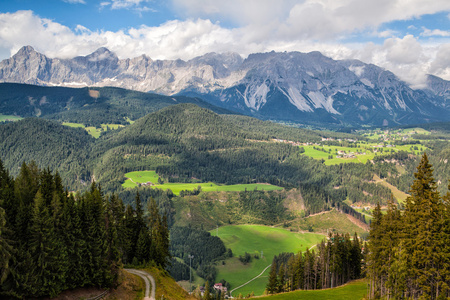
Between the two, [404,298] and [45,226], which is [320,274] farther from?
[45,226]

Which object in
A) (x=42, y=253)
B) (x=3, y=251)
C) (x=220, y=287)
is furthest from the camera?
(x=220, y=287)

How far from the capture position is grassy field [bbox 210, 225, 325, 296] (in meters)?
144

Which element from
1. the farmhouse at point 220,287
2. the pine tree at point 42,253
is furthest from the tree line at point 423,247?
the farmhouse at point 220,287

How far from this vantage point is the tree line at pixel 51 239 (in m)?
47.7

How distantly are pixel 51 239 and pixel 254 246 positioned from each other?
137385mm

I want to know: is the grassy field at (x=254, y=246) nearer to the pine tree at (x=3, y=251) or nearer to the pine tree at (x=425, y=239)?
the pine tree at (x=425, y=239)

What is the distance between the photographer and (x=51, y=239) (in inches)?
1996

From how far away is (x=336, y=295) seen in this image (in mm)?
72750

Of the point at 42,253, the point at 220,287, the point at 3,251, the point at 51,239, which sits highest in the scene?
the point at 3,251

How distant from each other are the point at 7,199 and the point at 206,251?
4870 inches

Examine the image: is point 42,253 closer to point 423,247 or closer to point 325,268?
point 423,247

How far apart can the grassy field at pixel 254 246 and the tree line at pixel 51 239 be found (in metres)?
82.8

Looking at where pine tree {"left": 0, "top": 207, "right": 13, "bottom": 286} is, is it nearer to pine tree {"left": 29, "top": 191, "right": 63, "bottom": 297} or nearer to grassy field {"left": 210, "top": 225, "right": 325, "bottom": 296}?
pine tree {"left": 29, "top": 191, "right": 63, "bottom": 297}

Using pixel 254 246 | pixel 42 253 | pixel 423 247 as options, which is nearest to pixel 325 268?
pixel 423 247
